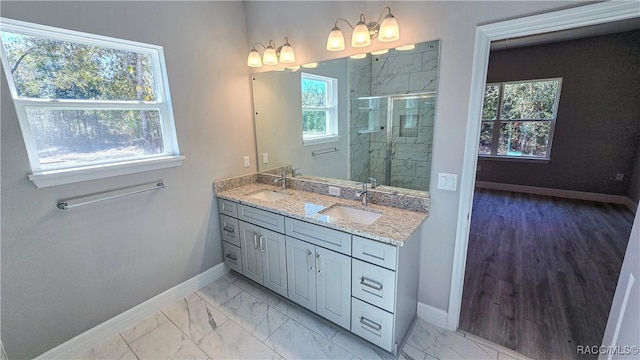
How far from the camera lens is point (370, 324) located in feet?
5.65

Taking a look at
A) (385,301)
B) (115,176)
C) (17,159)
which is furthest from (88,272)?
(385,301)

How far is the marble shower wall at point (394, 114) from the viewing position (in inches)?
71.0

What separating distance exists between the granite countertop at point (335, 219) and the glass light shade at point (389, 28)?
117 centimetres

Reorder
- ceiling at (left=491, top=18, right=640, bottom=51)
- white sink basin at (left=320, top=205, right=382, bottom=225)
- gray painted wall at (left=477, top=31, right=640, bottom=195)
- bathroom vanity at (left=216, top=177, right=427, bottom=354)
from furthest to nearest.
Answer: gray painted wall at (left=477, top=31, right=640, bottom=195) < ceiling at (left=491, top=18, right=640, bottom=51) < white sink basin at (left=320, top=205, right=382, bottom=225) < bathroom vanity at (left=216, top=177, right=427, bottom=354)

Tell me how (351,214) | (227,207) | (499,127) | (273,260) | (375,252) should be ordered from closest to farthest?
1. (375,252)
2. (351,214)
3. (273,260)
4. (227,207)
5. (499,127)

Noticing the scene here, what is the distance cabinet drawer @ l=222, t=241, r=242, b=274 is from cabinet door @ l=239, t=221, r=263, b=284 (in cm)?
8

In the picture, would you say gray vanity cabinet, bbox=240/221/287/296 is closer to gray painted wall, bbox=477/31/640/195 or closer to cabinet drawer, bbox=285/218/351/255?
cabinet drawer, bbox=285/218/351/255

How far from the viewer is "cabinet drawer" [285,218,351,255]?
1711 mm

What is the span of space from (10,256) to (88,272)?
0.41 metres

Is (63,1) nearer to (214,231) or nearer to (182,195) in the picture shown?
(182,195)

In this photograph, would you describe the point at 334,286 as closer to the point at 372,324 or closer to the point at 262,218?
the point at 372,324

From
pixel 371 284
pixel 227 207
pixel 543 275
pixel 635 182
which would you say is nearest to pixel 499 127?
pixel 635 182

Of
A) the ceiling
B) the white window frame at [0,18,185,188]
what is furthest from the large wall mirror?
the ceiling

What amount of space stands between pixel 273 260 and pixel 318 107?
1452mm
